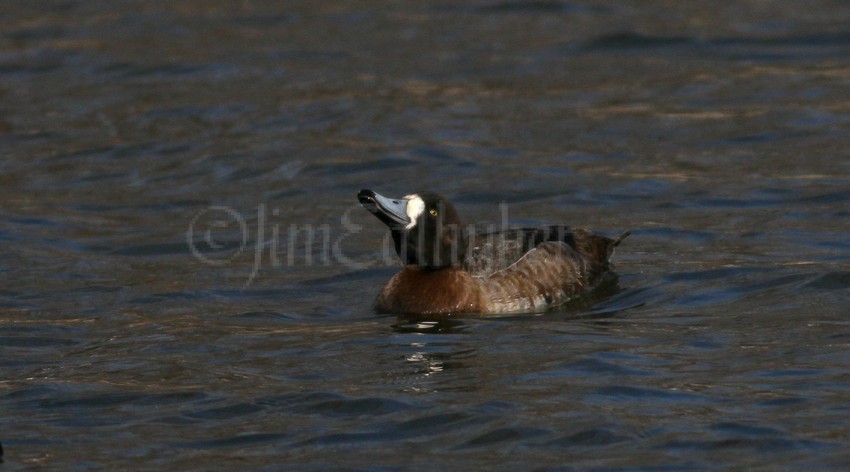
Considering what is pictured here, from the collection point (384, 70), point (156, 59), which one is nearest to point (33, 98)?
point (156, 59)

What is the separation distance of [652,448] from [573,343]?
216 cm

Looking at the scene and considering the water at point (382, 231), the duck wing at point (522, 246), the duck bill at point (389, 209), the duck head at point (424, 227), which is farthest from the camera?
the duck wing at point (522, 246)

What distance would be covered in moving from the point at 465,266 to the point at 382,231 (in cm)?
275

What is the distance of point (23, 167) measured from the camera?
632 inches

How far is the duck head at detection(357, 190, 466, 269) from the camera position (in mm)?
10648

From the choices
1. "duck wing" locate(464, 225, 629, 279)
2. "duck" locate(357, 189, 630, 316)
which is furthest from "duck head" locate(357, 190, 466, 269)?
"duck wing" locate(464, 225, 629, 279)

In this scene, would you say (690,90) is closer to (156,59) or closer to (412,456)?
(156,59)

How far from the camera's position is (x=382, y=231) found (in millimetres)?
13719

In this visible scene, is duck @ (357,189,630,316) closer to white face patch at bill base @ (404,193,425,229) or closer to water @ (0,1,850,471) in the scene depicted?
white face patch at bill base @ (404,193,425,229)

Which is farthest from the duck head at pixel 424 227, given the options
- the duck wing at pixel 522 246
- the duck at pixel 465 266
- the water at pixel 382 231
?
the water at pixel 382 231

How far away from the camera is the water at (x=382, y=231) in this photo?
8242 millimetres

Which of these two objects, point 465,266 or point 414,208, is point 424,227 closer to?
point 414,208

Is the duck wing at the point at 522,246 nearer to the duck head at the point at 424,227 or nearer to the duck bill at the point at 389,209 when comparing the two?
the duck head at the point at 424,227

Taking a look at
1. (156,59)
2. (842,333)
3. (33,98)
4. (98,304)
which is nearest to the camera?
(842,333)
